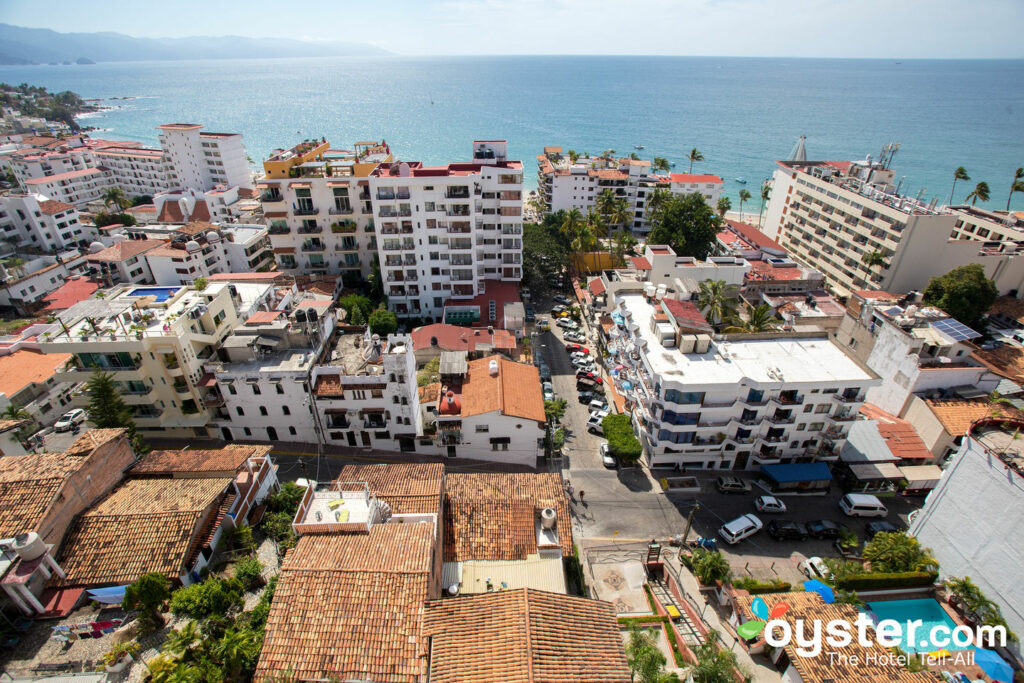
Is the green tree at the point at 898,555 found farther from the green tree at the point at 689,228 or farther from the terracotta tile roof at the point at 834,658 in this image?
the green tree at the point at 689,228

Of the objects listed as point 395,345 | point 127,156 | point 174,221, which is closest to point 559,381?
point 395,345

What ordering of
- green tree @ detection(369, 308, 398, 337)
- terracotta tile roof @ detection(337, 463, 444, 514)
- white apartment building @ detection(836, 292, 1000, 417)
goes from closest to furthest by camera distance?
terracotta tile roof @ detection(337, 463, 444, 514), white apartment building @ detection(836, 292, 1000, 417), green tree @ detection(369, 308, 398, 337)

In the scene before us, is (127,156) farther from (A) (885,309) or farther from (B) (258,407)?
(A) (885,309)

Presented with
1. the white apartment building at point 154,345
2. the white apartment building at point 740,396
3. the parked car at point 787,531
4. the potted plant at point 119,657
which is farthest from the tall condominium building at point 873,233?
the potted plant at point 119,657

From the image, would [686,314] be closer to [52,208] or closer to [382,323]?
[382,323]

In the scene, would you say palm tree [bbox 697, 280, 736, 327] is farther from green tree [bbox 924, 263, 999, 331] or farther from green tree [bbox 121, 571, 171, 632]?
green tree [bbox 121, 571, 171, 632]

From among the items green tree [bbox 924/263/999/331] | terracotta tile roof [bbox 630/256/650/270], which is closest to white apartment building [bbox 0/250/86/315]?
terracotta tile roof [bbox 630/256/650/270]

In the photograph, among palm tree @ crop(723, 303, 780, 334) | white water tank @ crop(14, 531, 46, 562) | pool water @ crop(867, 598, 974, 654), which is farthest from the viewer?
palm tree @ crop(723, 303, 780, 334)
